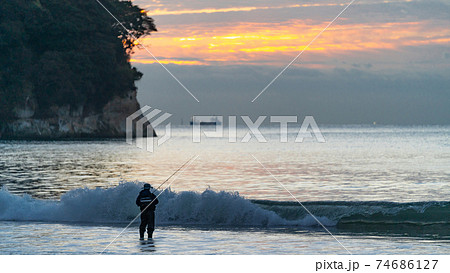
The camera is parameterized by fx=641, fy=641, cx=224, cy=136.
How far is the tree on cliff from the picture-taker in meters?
112

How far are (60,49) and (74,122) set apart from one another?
15514 mm

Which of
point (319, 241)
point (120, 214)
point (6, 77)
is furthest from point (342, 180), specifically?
point (6, 77)

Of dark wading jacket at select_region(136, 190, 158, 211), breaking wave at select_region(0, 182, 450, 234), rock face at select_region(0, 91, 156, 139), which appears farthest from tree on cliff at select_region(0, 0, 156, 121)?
dark wading jacket at select_region(136, 190, 158, 211)

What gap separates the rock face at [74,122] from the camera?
11581 centimetres

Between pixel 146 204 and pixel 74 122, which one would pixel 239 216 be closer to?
pixel 146 204

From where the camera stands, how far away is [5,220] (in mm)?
23734

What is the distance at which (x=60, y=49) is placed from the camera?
379 ft

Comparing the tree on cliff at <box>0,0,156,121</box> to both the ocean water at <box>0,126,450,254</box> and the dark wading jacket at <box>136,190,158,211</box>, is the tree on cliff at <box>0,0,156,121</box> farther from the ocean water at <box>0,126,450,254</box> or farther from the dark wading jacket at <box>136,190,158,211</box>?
the dark wading jacket at <box>136,190,158,211</box>

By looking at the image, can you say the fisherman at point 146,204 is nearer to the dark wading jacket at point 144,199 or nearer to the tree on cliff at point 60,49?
the dark wading jacket at point 144,199

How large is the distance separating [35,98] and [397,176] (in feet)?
291

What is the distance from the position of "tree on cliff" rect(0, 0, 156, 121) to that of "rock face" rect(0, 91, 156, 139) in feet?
6.41

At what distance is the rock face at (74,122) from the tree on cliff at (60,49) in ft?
6.41

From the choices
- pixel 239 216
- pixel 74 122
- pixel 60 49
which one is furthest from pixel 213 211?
pixel 74 122

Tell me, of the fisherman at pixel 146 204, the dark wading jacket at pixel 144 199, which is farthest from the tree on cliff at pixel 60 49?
the dark wading jacket at pixel 144 199
